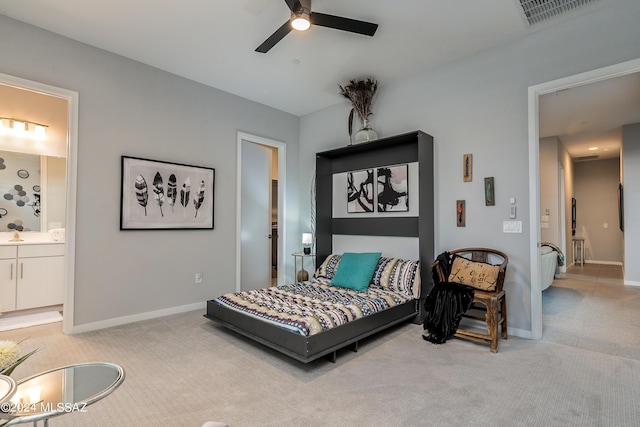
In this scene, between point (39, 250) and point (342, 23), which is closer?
point (342, 23)

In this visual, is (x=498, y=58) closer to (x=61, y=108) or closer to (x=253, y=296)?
(x=253, y=296)

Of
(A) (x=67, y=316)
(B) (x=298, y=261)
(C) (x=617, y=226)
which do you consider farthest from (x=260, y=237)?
(C) (x=617, y=226)

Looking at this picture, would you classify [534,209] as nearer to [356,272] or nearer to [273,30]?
[356,272]

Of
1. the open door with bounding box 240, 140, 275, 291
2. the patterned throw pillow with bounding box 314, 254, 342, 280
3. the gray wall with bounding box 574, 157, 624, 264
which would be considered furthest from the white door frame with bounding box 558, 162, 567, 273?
the open door with bounding box 240, 140, 275, 291

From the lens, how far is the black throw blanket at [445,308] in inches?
114

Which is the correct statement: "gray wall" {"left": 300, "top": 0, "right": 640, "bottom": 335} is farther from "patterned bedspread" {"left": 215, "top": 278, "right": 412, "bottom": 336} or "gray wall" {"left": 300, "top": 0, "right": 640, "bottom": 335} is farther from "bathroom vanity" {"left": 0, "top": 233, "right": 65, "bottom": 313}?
"bathroom vanity" {"left": 0, "top": 233, "right": 65, "bottom": 313}

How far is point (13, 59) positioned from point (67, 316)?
8.20ft

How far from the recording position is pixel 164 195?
3887 mm

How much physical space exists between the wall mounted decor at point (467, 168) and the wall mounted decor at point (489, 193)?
0.58ft

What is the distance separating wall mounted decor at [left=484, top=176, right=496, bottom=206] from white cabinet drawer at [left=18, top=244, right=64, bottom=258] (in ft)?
17.5

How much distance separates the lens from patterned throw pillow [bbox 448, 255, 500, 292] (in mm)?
2986

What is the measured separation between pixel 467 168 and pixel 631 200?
A: 4.45m

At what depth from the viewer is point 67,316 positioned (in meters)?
3.22

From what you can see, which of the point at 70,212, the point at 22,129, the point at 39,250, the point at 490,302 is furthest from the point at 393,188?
the point at 22,129
